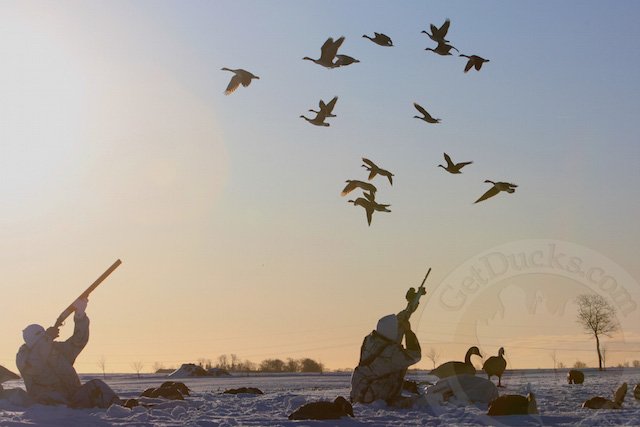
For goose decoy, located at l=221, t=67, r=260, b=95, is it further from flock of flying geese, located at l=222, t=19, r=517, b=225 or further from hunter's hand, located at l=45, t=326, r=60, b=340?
hunter's hand, located at l=45, t=326, r=60, b=340

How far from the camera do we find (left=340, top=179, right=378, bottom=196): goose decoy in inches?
936

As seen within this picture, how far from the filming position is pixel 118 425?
58.6ft

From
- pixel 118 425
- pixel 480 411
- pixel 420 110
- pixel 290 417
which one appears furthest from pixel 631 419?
pixel 118 425

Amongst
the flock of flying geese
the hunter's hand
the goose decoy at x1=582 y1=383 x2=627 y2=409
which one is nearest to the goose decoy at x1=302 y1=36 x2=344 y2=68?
the flock of flying geese

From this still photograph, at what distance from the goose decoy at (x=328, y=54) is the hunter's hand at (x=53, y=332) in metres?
9.06

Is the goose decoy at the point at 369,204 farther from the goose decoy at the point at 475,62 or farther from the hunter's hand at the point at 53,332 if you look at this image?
the hunter's hand at the point at 53,332

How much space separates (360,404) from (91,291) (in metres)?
7.28

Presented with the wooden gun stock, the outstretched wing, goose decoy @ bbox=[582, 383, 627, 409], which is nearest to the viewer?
the outstretched wing

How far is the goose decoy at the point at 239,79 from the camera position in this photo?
21734 mm

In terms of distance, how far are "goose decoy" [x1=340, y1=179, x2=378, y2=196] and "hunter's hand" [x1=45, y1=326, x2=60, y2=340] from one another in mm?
7817

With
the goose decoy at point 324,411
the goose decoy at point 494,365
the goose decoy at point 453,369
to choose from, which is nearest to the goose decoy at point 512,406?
the goose decoy at point 324,411

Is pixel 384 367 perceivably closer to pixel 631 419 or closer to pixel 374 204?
pixel 374 204

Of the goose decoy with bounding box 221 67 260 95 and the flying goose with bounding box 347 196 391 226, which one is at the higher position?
the goose decoy with bounding box 221 67 260 95

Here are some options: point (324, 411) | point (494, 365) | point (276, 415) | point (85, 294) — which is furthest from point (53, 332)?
point (494, 365)
